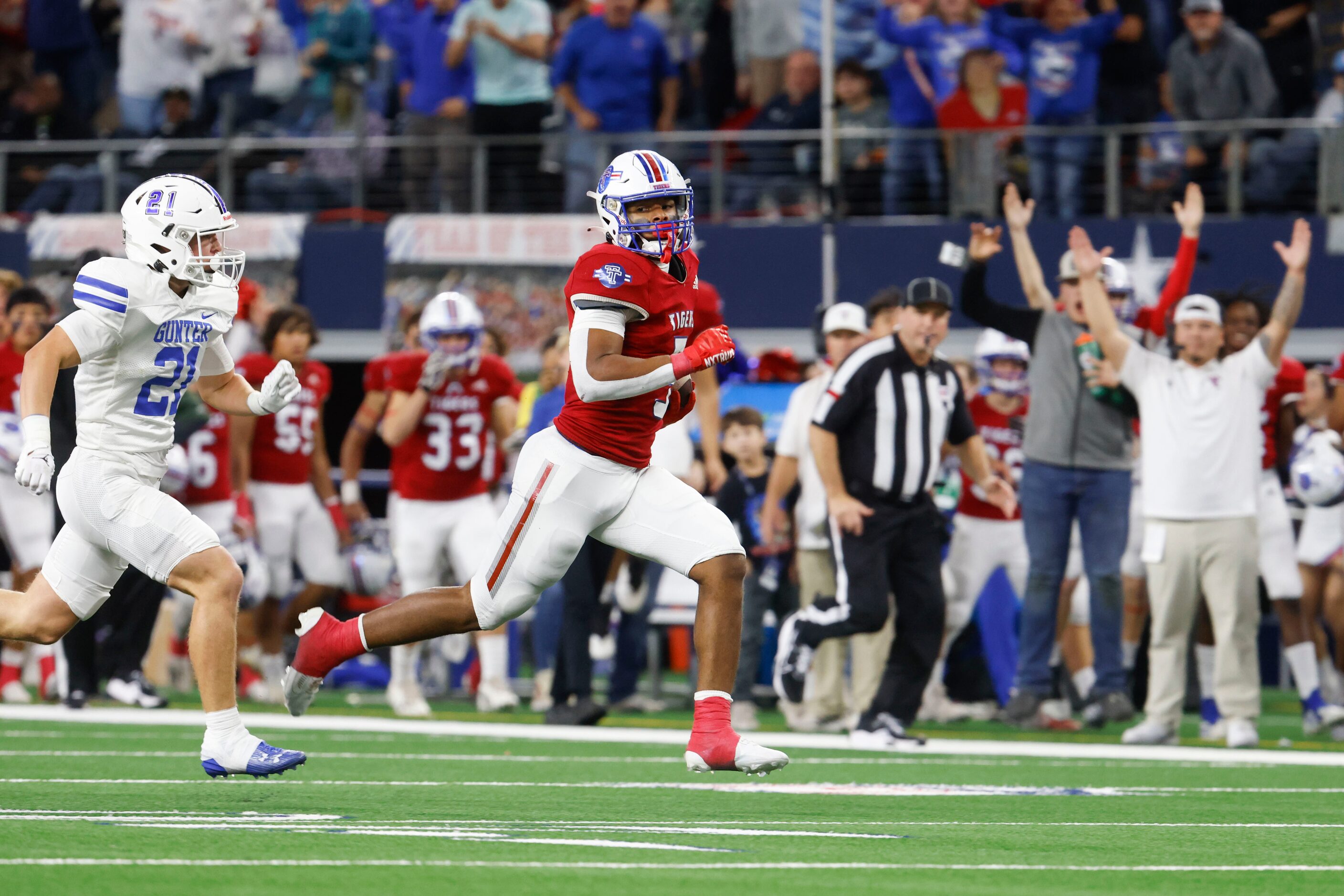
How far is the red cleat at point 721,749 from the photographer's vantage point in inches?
231

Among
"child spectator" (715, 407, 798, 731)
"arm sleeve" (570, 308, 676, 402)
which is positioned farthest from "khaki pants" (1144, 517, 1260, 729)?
"arm sleeve" (570, 308, 676, 402)

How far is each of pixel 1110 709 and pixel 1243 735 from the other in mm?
793

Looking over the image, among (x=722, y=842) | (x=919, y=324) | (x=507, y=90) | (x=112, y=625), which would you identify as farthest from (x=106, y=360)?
(x=507, y=90)

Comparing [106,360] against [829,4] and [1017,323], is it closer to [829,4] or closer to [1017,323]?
[1017,323]

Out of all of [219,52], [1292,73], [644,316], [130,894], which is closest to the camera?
[130,894]

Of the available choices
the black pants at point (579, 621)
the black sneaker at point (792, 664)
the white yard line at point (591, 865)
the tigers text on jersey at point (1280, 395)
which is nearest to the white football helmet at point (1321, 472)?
the tigers text on jersey at point (1280, 395)

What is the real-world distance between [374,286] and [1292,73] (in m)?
6.76

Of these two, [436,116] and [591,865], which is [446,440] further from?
[591,865]

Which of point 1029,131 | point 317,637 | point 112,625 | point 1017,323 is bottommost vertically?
point 112,625

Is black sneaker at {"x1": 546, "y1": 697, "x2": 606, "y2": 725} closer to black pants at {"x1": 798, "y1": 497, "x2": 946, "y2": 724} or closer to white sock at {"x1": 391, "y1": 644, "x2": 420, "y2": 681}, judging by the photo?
white sock at {"x1": 391, "y1": 644, "x2": 420, "y2": 681}

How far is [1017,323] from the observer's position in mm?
9969

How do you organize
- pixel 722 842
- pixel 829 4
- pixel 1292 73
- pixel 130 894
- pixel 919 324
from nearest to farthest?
pixel 130 894 < pixel 722 842 < pixel 919 324 < pixel 829 4 < pixel 1292 73

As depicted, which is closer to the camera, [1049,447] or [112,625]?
[1049,447]

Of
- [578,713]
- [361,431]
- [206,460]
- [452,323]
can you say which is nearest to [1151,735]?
[578,713]
